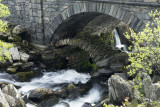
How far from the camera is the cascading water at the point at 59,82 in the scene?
8766mm

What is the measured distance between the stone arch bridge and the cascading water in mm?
2315

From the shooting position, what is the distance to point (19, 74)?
32.9 ft

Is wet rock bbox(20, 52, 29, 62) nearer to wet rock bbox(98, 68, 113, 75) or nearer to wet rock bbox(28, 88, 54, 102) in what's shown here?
wet rock bbox(28, 88, 54, 102)

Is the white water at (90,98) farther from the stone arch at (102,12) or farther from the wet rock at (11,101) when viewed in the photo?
the stone arch at (102,12)

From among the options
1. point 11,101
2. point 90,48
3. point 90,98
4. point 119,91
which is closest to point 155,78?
point 119,91

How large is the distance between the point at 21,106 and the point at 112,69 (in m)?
6.13

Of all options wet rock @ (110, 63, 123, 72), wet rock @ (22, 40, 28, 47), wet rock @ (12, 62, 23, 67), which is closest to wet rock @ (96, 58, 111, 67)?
wet rock @ (110, 63, 123, 72)

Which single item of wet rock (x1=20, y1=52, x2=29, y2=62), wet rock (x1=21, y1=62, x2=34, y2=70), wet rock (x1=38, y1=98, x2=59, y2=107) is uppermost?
wet rock (x1=20, y1=52, x2=29, y2=62)

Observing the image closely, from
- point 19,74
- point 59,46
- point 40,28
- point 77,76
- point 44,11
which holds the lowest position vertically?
point 77,76

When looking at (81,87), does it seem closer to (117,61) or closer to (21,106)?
(117,61)

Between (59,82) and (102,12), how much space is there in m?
4.67

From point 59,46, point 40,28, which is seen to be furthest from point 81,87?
point 40,28

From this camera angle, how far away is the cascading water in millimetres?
8766

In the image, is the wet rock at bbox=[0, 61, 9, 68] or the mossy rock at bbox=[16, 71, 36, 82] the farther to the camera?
the wet rock at bbox=[0, 61, 9, 68]
